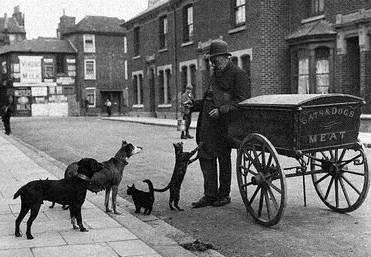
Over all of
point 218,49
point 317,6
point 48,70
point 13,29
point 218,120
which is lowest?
point 218,120

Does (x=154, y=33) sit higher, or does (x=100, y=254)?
(x=154, y=33)

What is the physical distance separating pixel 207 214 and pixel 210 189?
495 mm

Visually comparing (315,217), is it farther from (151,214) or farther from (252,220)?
(151,214)

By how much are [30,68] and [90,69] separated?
20.3 ft

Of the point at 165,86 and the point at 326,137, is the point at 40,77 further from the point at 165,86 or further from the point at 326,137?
the point at 326,137

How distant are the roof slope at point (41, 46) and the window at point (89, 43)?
139cm

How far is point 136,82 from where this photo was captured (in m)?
39.9

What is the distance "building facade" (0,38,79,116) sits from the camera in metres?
52.9

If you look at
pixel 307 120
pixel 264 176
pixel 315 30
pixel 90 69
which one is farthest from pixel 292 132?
pixel 90 69

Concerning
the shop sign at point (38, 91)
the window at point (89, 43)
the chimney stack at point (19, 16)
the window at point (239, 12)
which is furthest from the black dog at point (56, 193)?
the chimney stack at point (19, 16)

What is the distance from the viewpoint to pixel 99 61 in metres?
56.0

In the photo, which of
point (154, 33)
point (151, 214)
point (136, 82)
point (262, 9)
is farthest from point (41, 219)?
point (136, 82)

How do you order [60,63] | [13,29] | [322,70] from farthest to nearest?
1. [13,29]
2. [60,63]
3. [322,70]

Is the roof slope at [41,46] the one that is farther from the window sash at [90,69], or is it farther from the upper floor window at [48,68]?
the window sash at [90,69]
